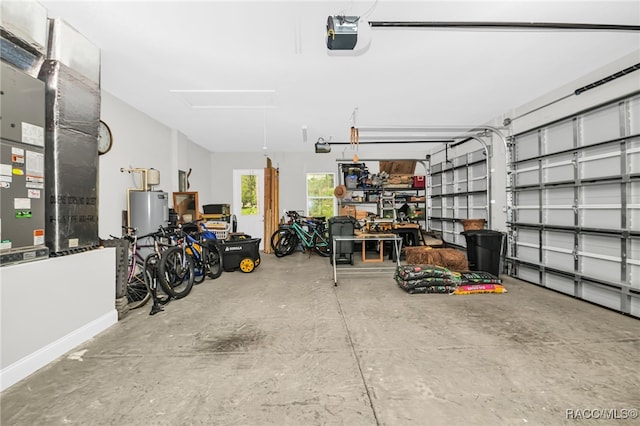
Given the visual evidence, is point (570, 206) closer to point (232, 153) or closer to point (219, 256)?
point (219, 256)

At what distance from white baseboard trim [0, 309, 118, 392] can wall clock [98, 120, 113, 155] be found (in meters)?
2.73

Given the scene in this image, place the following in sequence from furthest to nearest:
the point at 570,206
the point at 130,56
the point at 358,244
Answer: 1. the point at 358,244
2. the point at 570,206
3. the point at 130,56

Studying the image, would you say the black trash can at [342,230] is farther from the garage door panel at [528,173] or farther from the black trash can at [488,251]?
the garage door panel at [528,173]

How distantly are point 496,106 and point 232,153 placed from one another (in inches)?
289

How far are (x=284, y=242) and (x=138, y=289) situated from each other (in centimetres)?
387

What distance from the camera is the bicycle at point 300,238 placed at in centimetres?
716

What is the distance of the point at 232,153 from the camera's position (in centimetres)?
889

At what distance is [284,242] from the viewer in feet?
23.7

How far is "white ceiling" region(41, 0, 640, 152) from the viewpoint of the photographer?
99.6 inches

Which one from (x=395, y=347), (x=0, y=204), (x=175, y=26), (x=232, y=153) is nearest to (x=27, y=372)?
(x=0, y=204)

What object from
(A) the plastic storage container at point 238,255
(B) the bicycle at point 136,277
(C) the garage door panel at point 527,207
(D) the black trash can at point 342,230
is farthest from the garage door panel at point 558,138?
(B) the bicycle at point 136,277

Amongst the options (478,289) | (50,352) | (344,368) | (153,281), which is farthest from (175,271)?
(478,289)

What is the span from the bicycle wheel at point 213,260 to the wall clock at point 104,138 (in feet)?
7.22

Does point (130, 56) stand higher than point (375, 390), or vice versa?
point (130, 56)
